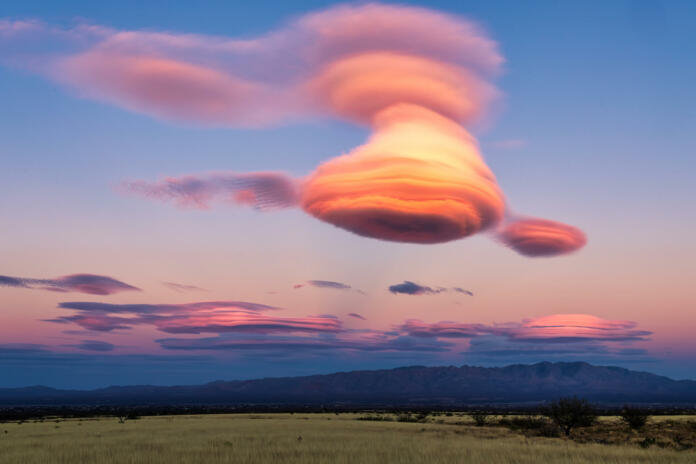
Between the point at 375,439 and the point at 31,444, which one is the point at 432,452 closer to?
the point at 375,439

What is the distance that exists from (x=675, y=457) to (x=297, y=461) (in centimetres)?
1646

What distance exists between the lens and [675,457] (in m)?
25.4

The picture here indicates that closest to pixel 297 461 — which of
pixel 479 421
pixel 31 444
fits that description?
pixel 31 444

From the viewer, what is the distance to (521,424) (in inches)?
2087

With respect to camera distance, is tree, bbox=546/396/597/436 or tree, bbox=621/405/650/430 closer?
tree, bbox=546/396/597/436

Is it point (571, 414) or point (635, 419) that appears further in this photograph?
point (635, 419)

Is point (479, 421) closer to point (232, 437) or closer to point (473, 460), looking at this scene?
point (232, 437)

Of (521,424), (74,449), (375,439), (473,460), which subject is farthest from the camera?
(521,424)

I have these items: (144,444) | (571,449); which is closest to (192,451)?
(144,444)

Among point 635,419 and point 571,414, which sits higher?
point 571,414

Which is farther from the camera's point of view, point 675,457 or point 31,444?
point 31,444

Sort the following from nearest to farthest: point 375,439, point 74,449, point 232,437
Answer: point 74,449, point 375,439, point 232,437

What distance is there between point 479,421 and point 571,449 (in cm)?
3129

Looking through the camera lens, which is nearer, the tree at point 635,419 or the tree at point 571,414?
the tree at point 571,414
